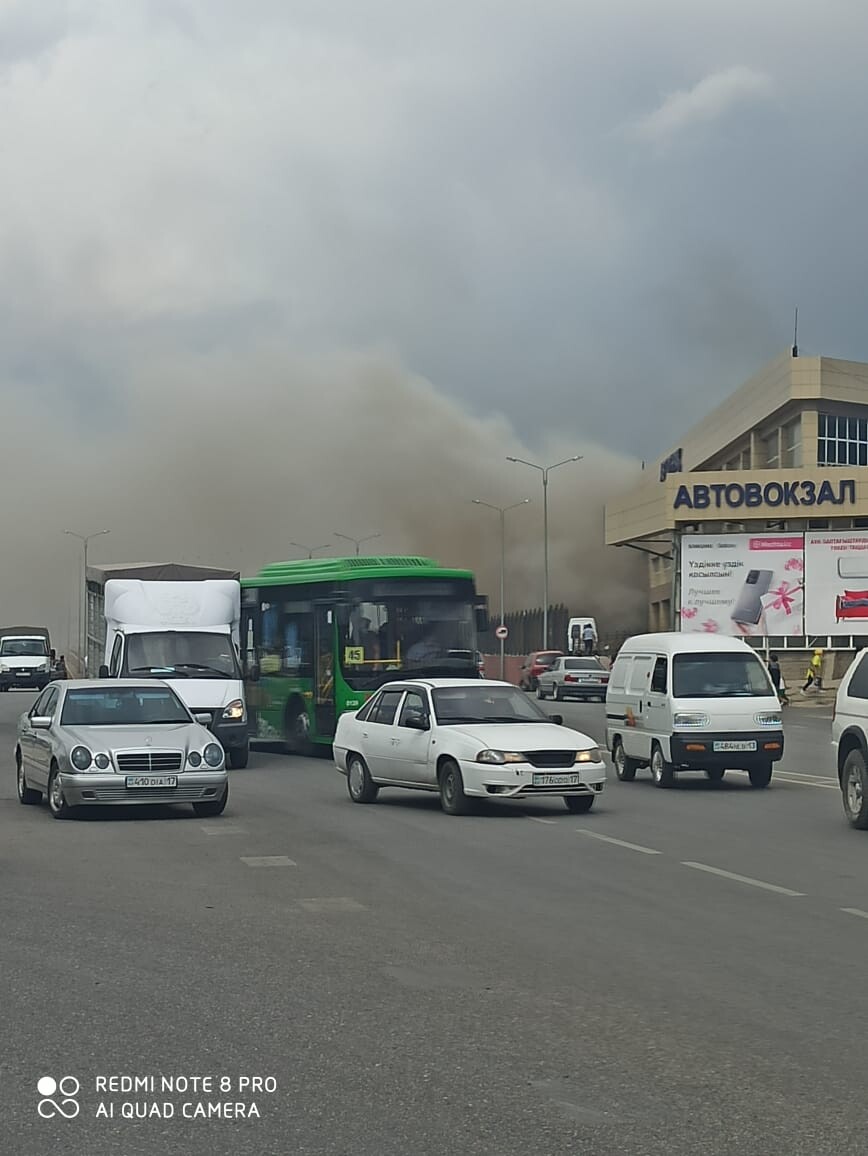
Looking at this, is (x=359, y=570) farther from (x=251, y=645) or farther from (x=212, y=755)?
(x=212, y=755)

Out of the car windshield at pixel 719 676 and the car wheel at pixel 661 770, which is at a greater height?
the car windshield at pixel 719 676

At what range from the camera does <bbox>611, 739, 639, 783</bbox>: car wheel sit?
79.3ft

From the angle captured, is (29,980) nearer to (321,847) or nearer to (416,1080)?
(416,1080)

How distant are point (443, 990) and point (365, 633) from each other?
748 inches

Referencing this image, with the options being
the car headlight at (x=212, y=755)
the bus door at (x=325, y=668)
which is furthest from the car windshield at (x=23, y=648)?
the car headlight at (x=212, y=755)

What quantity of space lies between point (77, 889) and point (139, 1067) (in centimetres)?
557

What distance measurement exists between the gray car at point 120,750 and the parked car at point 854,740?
6130 mm

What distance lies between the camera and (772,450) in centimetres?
8306

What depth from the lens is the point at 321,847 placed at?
588 inches

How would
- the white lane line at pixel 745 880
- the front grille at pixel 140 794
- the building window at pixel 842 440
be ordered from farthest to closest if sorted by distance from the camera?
the building window at pixel 842 440 → the front grille at pixel 140 794 → the white lane line at pixel 745 880

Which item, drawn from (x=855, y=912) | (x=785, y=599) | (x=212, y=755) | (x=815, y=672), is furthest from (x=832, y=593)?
(x=855, y=912)

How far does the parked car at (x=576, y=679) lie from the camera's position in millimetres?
56812

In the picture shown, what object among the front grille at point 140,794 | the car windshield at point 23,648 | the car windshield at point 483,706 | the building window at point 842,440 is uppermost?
the building window at point 842,440

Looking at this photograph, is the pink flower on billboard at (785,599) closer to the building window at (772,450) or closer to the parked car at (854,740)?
the building window at (772,450)
